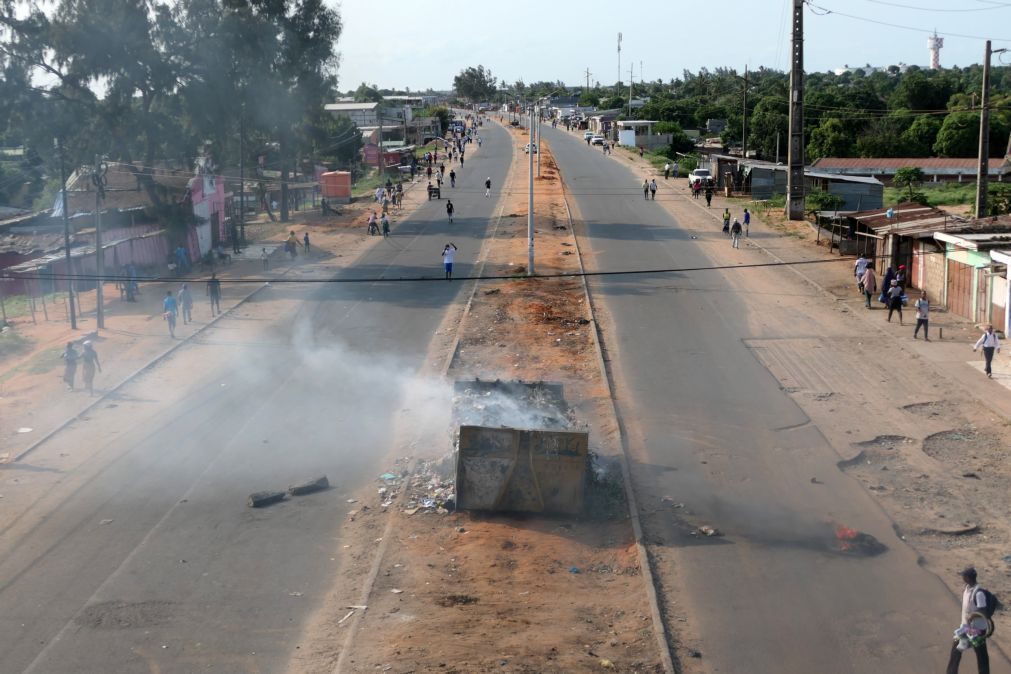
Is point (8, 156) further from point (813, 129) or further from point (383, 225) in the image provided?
point (813, 129)

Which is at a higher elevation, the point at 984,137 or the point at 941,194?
the point at 984,137

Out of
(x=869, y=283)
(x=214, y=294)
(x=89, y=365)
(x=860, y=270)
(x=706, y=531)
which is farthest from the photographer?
(x=860, y=270)

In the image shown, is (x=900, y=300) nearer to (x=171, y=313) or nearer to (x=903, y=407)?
(x=903, y=407)

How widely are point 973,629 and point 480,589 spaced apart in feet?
17.3

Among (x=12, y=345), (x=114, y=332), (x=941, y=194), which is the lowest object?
(x=12, y=345)

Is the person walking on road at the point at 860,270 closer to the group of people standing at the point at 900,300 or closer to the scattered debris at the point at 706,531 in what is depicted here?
the group of people standing at the point at 900,300

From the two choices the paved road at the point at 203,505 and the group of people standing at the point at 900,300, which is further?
the group of people standing at the point at 900,300

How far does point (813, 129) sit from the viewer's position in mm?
81312

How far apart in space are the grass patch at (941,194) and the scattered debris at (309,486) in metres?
43.6

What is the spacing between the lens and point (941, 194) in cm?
5450

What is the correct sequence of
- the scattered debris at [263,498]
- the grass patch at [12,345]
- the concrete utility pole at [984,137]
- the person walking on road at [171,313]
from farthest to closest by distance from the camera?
the concrete utility pole at [984,137] → the person walking on road at [171,313] → the grass patch at [12,345] → the scattered debris at [263,498]

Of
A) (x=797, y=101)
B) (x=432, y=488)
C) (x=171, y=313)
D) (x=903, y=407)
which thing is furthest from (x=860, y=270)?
(x=171, y=313)

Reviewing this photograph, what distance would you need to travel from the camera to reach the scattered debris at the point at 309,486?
586 inches

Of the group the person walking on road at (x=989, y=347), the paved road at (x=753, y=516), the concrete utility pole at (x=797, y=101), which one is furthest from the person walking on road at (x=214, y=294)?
the concrete utility pole at (x=797, y=101)
